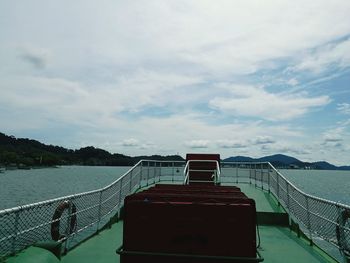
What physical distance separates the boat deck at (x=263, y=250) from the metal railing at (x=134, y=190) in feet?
0.99

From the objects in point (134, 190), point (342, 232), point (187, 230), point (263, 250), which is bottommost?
point (263, 250)

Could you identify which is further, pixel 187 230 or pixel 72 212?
pixel 72 212

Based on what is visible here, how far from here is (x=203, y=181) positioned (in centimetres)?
1639

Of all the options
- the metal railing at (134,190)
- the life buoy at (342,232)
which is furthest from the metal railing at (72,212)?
the life buoy at (342,232)

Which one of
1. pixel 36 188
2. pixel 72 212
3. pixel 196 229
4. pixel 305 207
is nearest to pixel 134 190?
pixel 72 212

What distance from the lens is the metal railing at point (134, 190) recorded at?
21.5ft

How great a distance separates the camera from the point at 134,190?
15.1 meters

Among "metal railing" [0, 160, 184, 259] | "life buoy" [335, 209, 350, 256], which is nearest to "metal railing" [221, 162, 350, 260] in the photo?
"life buoy" [335, 209, 350, 256]

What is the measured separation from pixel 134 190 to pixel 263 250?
25.7ft

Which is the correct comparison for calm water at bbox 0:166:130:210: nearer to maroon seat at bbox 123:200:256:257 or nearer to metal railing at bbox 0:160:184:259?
metal railing at bbox 0:160:184:259

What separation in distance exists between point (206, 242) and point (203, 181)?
36.7 ft

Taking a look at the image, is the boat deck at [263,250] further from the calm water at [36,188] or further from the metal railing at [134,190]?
the calm water at [36,188]

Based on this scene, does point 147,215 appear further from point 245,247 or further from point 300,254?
point 300,254

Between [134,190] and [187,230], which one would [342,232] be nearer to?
[187,230]
